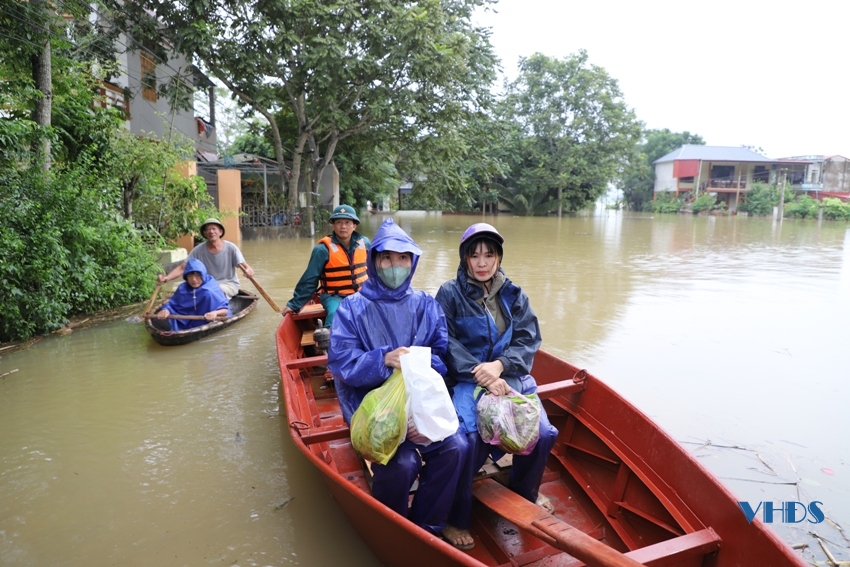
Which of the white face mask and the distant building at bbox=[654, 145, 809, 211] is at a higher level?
the distant building at bbox=[654, 145, 809, 211]

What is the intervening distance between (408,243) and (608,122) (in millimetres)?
36587

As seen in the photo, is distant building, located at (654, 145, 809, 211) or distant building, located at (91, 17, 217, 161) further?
distant building, located at (654, 145, 809, 211)

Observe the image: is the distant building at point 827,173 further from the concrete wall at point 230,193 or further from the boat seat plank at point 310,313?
the boat seat plank at point 310,313

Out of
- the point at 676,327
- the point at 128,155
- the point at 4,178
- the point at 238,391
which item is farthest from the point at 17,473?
the point at 676,327

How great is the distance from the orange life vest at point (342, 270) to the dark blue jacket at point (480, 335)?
2.42 m

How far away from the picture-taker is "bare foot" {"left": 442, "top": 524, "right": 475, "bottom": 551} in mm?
2775

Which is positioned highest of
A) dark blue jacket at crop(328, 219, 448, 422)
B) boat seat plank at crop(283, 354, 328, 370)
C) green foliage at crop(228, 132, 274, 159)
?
green foliage at crop(228, 132, 274, 159)

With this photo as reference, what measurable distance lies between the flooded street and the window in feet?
35.7

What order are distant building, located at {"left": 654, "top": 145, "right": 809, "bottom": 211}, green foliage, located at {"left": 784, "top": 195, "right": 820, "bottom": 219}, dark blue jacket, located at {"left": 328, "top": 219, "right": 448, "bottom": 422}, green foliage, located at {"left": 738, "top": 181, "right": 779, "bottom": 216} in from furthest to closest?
1. distant building, located at {"left": 654, "top": 145, "right": 809, "bottom": 211}
2. green foliage, located at {"left": 738, "top": 181, "right": 779, "bottom": 216}
3. green foliage, located at {"left": 784, "top": 195, "right": 820, "bottom": 219}
4. dark blue jacket, located at {"left": 328, "top": 219, "right": 448, "bottom": 422}

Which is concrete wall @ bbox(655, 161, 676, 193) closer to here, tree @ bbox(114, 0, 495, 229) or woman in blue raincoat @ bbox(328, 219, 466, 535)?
tree @ bbox(114, 0, 495, 229)

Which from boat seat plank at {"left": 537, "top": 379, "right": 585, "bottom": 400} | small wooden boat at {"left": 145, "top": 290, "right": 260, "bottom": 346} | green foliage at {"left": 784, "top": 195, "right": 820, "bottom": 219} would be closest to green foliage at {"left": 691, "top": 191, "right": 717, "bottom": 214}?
green foliage at {"left": 784, "top": 195, "right": 820, "bottom": 219}

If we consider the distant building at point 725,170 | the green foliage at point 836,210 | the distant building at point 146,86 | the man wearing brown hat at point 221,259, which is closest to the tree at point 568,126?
the distant building at point 725,170

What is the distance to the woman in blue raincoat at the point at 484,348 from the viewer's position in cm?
282

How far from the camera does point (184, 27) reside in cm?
1472
